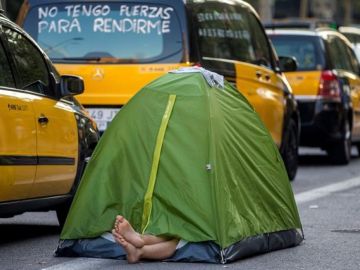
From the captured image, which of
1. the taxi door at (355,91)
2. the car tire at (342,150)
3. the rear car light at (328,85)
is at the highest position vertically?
the rear car light at (328,85)

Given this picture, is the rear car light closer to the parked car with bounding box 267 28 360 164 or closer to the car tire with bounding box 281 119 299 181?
the parked car with bounding box 267 28 360 164

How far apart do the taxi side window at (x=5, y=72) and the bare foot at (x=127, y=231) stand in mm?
1454

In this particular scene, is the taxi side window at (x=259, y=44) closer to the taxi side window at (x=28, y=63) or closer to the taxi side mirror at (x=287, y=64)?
the taxi side mirror at (x=287, y=64)

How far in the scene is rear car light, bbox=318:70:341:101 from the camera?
1648cm

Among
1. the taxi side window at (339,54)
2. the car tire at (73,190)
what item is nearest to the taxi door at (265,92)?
the taxi side window at (339,54)

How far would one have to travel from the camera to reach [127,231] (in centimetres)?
744

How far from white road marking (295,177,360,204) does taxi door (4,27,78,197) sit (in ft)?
10.8

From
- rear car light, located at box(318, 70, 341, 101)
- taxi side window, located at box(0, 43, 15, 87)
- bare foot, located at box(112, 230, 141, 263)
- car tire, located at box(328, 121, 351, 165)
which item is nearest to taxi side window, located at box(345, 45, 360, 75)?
car tire, located at box(328, 121, 351, 165)

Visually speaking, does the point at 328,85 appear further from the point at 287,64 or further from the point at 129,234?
the point at 129,234

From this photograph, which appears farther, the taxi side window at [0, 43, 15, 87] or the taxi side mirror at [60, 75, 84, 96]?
the taxi side mirror at [60, 75, 84, 96]

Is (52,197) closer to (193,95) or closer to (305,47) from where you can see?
(193,95)

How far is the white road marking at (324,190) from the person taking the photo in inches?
480

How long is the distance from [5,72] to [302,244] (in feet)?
7.46

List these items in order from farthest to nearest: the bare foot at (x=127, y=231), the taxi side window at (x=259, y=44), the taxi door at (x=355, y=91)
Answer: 1. the taxi door at (x=355, y=91)
2. the taxi side window at (x=259, y=44)
3. the bare foot at (x=127, y=231)
